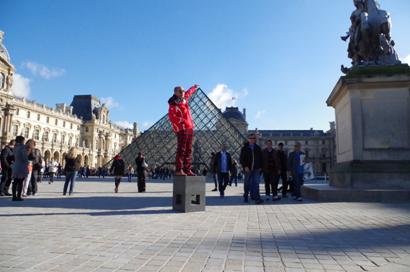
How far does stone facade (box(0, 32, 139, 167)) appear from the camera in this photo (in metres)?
51.4

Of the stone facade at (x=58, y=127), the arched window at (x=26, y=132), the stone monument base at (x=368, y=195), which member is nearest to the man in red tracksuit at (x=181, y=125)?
the stone monument base at (x=368, y=195)

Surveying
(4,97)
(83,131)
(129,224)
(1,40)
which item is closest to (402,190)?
(129,224)

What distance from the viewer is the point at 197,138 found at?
3506cm

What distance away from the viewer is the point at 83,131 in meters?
74.2

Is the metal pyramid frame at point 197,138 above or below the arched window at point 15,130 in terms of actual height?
below

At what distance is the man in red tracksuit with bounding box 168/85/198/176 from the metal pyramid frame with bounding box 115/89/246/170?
2716cm

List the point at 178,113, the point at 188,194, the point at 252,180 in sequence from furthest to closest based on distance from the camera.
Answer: the point at 252,180 < the point at 178,113 < the point at 188,194

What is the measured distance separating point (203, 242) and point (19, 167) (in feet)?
19.3

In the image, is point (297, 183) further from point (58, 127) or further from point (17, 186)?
point (58, 127)

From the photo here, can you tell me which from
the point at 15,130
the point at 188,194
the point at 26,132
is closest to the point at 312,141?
the point at 26,132

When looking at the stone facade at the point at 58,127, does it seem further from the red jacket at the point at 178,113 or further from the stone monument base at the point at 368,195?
the stone monument base at the point at 368,195

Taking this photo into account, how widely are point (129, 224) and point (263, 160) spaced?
4594 mm

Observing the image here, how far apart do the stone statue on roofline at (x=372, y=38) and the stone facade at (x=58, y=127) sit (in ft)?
175

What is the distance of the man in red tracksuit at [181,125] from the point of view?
5816 millimetres
